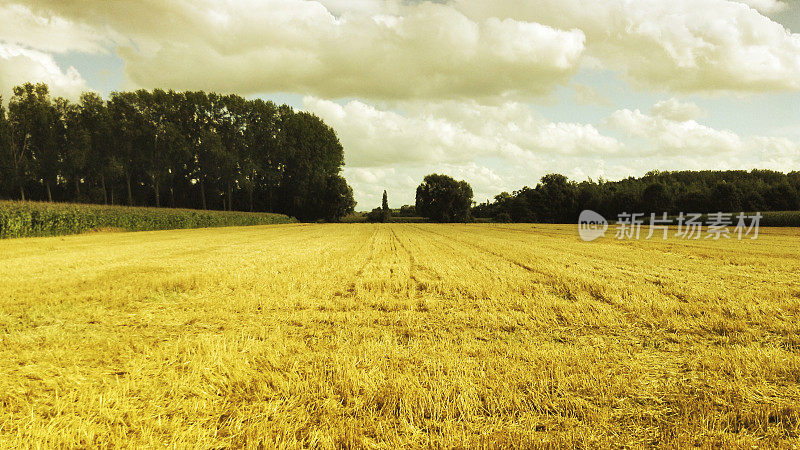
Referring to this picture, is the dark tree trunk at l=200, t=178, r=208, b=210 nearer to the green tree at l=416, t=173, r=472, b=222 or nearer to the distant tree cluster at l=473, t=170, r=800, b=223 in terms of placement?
the green tree at l=416, t=173, r=472, b=222

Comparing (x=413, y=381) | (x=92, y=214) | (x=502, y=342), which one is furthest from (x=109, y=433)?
(x=92, y=214)

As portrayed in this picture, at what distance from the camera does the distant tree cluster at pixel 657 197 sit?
62781 mm

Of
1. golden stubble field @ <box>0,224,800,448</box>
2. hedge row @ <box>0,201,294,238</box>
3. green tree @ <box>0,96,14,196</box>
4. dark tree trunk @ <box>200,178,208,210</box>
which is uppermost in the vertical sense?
green tree @ <box>0,96,14,196</box>

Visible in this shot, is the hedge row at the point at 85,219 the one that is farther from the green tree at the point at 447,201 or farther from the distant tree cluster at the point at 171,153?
the green tree at the point at 447,201

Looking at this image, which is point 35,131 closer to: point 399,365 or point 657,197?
point 399,365

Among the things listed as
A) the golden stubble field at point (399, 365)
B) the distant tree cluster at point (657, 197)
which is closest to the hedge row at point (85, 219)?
the golden stubble field at point (399, 365)

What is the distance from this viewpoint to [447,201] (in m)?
92.9

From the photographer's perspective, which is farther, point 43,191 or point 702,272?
point 43,191

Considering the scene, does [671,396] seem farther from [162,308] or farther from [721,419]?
[162,308]

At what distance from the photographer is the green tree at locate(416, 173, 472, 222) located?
92.9 m

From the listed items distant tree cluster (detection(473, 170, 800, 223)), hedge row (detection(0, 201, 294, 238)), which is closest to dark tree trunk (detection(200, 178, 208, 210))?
hedge row (detection(0, 201, 294, 238))

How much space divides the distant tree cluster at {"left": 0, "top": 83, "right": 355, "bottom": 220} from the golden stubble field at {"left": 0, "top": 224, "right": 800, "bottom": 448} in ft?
192

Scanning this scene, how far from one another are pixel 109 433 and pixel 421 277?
7075mm

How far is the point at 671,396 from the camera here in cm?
313
